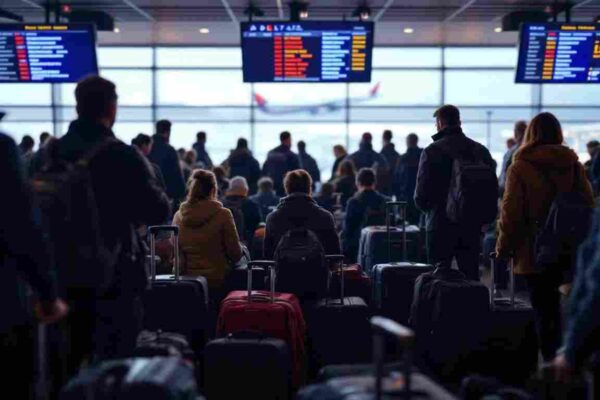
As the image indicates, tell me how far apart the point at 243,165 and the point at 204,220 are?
479cm

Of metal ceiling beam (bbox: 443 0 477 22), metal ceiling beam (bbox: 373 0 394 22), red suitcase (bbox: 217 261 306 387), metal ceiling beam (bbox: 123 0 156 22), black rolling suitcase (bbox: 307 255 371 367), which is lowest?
black rolling suitcase (bbox: 307 255 371 367)

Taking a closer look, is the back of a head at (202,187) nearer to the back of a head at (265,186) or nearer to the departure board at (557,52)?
the back of a head at (265,186)

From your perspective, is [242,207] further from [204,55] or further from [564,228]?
[204,55]

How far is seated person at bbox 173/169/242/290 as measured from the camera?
543cm

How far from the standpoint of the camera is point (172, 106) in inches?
581

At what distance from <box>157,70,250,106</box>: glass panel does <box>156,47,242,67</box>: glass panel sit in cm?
15

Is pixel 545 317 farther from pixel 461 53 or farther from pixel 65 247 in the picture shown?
pixel 461 53

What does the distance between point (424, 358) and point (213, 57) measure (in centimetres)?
1042

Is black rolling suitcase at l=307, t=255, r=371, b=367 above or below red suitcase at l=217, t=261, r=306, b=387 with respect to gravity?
below

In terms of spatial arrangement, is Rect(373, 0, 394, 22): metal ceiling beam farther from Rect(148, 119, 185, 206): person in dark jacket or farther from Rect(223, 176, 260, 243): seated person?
Rect(223, 176, 260, 243): seated person

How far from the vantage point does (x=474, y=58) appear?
14742 millimetres

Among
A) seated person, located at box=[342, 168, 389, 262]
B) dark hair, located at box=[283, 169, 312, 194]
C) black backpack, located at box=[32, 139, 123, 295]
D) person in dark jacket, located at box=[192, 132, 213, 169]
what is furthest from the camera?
person in dark jacket, located at box=[192, 132, 213, 169]

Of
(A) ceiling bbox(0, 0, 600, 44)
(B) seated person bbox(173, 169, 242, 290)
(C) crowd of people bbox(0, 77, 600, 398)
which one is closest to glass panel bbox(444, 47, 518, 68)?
(A) ceiling bbox(0, 0, 600, 44)

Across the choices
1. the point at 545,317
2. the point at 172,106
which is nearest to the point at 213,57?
the point at 172,106
